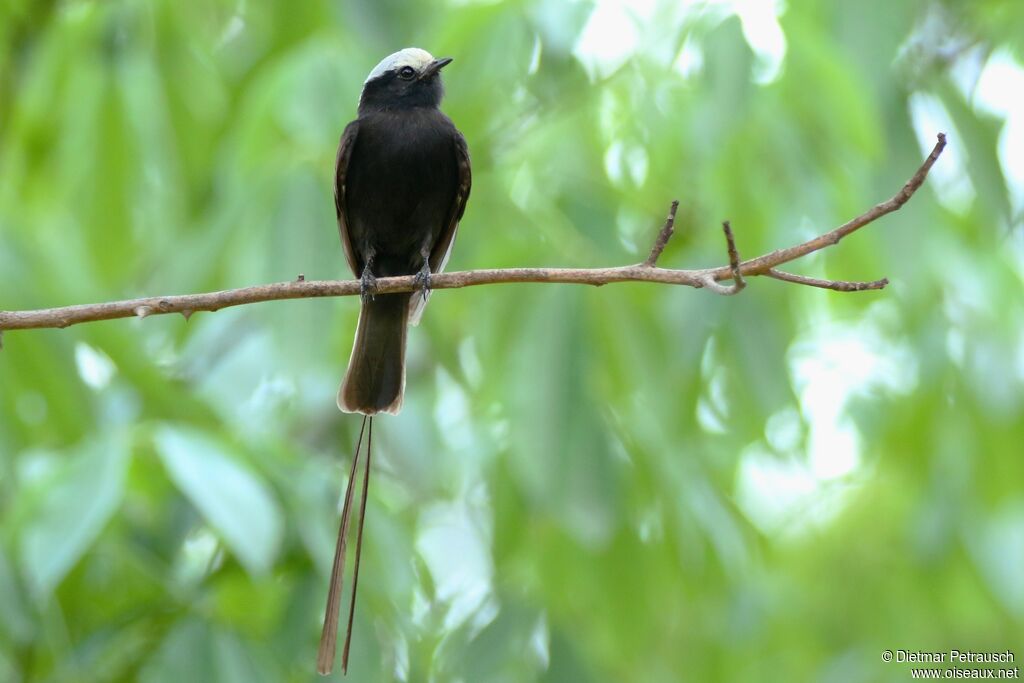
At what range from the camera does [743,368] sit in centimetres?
375

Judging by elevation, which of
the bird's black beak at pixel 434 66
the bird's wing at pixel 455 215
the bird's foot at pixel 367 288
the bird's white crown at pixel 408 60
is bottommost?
the bird's foot at pixel 367 288

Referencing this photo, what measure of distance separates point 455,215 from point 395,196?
0.23 metres

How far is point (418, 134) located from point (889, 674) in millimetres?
2873

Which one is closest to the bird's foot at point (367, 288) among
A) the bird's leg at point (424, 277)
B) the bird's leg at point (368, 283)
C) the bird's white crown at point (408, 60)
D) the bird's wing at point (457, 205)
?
the bird's leg at point (368, 283)

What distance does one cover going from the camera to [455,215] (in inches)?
170

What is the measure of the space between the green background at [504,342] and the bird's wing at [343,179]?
172 mm

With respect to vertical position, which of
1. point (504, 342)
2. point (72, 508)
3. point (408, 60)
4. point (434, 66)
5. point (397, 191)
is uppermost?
point (408, 60)

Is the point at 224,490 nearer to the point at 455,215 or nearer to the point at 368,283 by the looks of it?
the point at 368,283

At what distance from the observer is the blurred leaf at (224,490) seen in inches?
115

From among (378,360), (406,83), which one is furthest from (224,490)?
(406,83)

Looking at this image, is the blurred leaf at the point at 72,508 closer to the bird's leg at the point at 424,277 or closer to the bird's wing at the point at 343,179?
the bird's leg at the point at 424,277

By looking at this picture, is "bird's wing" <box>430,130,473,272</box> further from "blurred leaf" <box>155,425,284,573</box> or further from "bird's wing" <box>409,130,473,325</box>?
"blurred leaf" <box>155,425,284,573</box>

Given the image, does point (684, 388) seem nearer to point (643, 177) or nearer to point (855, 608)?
point (643, 177)

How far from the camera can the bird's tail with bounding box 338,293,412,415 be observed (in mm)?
3836
